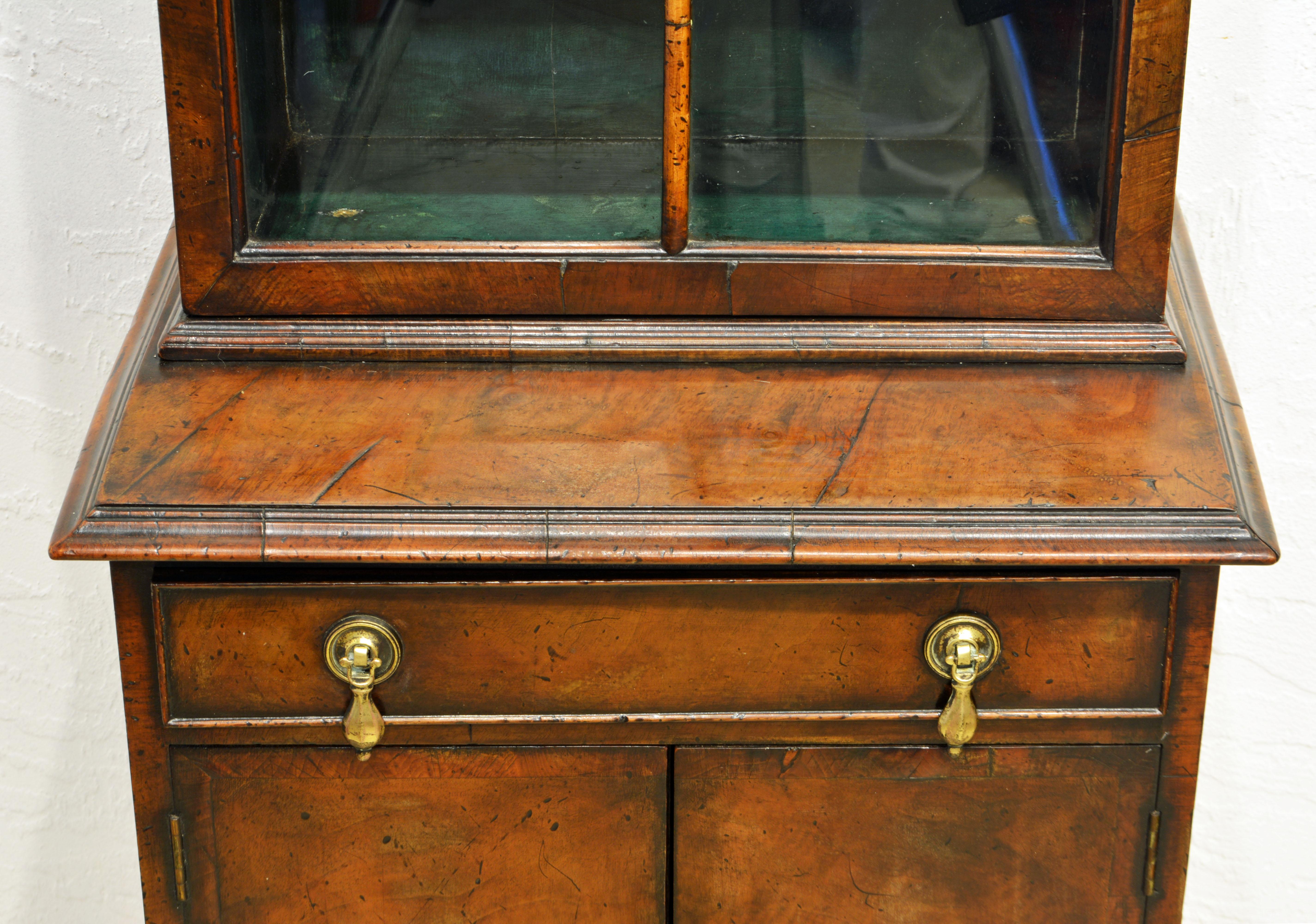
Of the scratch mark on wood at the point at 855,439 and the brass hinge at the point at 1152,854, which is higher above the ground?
the scratch mark on wood at the point at 855,439

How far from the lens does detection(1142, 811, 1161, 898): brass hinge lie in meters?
0.78

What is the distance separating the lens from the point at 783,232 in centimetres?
85

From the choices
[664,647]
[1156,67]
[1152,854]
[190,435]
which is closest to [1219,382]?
[1156,67]

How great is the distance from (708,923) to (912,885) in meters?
0.15

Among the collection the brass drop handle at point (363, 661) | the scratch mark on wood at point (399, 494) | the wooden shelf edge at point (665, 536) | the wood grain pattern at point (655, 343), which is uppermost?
→ the wood grain pattern at point (655, 343)

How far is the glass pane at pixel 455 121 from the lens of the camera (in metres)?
0.84

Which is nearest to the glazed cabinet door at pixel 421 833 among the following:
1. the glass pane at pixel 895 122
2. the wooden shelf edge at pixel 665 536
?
the wooden shelf edge at pixel 665 536

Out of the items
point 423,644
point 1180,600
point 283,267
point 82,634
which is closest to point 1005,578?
point 1180,600

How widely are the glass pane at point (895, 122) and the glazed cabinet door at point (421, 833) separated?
1.32 feet

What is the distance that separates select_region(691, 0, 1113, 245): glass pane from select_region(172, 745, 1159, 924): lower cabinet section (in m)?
0.38

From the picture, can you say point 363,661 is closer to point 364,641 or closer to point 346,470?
point 364,641

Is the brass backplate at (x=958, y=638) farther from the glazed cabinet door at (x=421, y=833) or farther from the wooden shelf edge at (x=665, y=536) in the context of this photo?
the glazed cabinet door at (x=421, y=833)

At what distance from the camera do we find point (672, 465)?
0.75 m

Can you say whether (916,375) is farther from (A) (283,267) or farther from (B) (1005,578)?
(A) (283,267)
